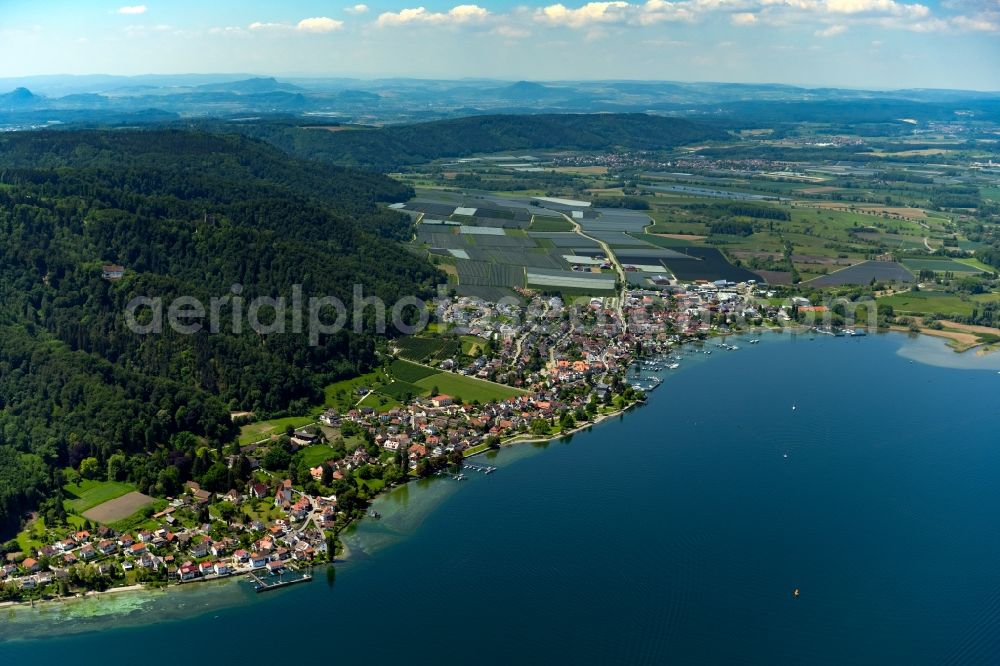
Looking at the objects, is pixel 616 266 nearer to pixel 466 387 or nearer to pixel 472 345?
pixel 472 345

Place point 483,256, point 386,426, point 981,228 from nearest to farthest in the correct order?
point 386,426, point 483,256, point 981,228

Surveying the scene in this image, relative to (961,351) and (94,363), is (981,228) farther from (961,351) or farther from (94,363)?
(94,363)

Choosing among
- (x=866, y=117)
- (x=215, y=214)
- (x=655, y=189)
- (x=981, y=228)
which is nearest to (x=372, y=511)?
(x=215, y=214)

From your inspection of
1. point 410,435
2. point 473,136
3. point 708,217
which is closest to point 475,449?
point 410,435

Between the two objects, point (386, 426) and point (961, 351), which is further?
point (961, 351)

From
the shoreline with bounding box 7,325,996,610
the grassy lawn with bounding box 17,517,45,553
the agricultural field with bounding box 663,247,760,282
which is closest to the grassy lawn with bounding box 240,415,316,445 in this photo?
the shoreline with bounding box 7,325,996,610

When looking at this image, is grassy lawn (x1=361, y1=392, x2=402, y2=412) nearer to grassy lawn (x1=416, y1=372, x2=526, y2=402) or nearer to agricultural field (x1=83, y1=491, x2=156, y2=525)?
grassy lawn (x1=416, y1=372, x2=526, y2=402)

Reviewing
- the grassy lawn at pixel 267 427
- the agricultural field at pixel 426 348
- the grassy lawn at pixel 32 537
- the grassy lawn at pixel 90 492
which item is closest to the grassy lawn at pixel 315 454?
the grassy lawn at pixel 267 427

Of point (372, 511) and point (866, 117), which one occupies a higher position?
point (866, 117)
